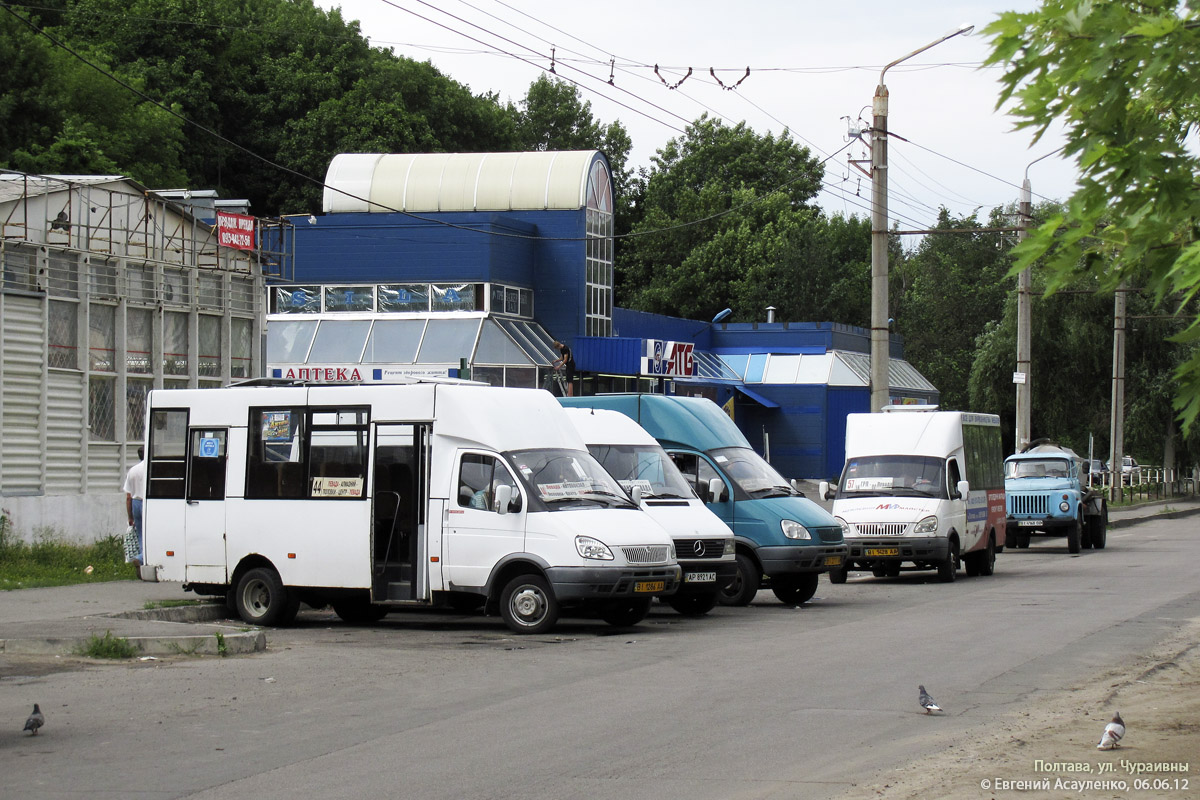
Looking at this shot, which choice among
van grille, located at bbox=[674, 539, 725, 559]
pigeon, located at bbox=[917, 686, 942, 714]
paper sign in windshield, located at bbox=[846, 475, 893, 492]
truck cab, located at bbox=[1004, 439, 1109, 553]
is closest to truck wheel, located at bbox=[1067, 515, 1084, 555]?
truck cab, located at bbox=[1004, 439, 1109, 553]

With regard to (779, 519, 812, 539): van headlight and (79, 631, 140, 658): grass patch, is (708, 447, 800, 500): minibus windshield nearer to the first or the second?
(779, 519, 812, 539): van headlight

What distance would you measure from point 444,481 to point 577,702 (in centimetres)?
535

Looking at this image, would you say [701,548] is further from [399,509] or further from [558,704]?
[558,704]

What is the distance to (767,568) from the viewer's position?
18641mm

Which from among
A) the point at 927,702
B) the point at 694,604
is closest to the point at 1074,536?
the point at 694,604

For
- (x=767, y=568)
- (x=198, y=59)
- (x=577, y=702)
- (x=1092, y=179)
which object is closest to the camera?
(x=1092, y=179)

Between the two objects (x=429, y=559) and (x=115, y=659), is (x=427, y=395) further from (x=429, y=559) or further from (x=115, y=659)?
(x=115, y=659)

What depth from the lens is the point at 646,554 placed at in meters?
15.3

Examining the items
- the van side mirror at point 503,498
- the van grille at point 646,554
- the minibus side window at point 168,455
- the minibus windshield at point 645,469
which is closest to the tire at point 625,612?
the van grille at point 646,554

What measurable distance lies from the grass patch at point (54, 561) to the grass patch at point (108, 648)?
17.9 feet

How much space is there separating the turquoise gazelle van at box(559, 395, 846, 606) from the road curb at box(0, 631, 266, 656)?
277 inches

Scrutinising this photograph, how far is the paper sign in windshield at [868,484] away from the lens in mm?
23797

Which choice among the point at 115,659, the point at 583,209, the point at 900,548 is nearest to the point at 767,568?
the point at 900,548

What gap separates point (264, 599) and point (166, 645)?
282 cm
